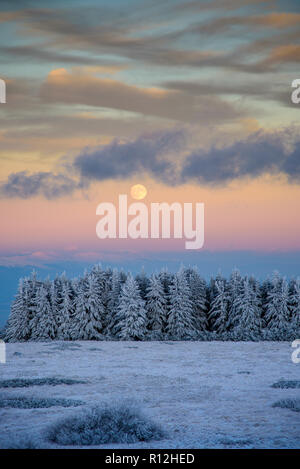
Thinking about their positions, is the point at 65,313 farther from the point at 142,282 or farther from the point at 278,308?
the point at 278,308

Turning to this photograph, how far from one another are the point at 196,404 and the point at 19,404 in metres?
5.75

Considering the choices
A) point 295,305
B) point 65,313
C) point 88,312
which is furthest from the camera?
point 295,305

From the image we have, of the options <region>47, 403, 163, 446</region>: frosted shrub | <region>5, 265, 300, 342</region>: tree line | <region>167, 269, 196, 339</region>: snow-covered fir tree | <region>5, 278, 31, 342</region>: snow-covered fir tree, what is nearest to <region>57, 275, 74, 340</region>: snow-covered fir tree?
<region>5, 265, 300, 342</region>: tree line

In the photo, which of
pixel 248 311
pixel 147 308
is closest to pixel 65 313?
pixel 147 308

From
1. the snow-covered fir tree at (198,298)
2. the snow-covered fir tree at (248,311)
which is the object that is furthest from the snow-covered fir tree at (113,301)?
the snow-covered fir tree at (248,311)

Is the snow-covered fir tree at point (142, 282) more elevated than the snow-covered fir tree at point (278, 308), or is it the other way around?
the snow-covered fir tree at point (142, 282)

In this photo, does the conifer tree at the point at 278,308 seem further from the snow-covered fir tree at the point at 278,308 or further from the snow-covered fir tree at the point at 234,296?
the snow-covered fir tree at the point at 234,296

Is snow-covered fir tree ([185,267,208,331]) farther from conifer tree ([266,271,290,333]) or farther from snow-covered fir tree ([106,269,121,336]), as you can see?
snow-covered fir tree ([106,269,121,336])

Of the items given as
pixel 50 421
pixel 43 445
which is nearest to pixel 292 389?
pixel 50 421

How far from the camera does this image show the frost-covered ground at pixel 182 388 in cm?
1314

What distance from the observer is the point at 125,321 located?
45.6 m

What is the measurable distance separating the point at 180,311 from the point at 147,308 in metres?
3.06

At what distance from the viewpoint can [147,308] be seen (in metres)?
47.5

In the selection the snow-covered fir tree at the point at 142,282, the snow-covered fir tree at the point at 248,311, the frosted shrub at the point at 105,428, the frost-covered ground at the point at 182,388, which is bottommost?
the frost-covered ground at the point at 182,388
